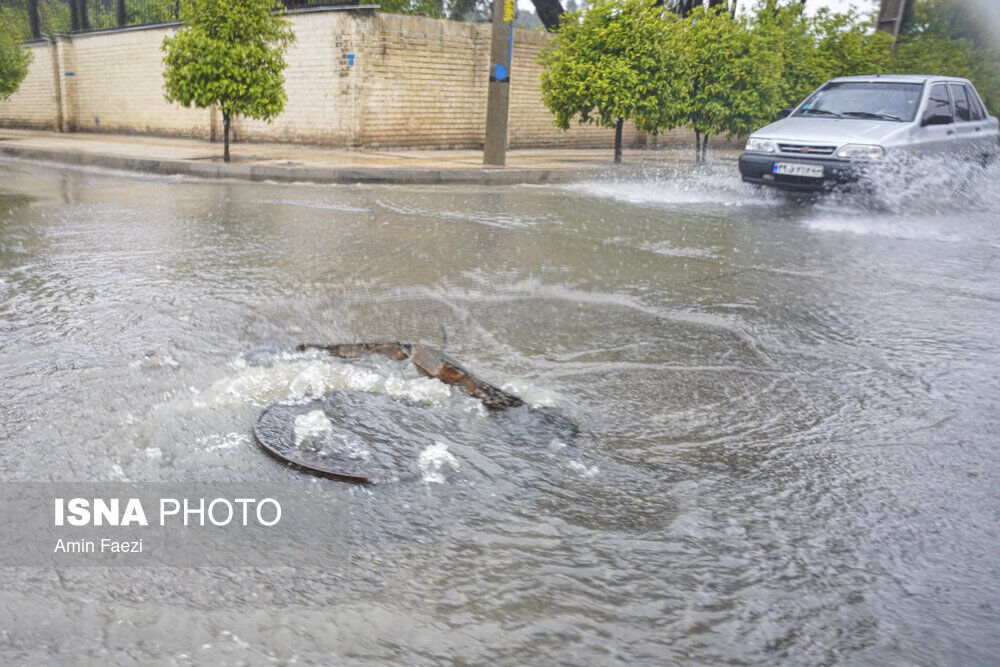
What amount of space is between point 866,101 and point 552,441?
917 centimetres

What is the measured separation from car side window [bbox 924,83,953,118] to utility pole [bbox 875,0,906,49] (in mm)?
8027

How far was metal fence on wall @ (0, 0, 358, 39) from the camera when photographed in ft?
96.9

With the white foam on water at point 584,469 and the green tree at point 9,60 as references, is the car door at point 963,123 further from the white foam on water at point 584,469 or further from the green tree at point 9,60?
the green tree at point 9,60

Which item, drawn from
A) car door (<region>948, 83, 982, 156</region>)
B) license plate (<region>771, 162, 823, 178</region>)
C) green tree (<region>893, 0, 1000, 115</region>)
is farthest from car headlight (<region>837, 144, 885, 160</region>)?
green tree (<region>893, 0, 1000, 115</region>)

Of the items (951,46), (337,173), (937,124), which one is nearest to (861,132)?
(937,124)

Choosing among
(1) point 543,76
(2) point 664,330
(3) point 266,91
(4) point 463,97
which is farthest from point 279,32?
(2) point 664,330

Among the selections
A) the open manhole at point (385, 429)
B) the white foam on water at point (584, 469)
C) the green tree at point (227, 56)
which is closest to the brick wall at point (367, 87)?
the green tree at point (227, 56)

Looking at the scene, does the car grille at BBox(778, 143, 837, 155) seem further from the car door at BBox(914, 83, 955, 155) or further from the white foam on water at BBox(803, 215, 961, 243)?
the car door at BBox(914, 83, 955, 155)

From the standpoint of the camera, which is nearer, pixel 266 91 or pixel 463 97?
pixel 266 91

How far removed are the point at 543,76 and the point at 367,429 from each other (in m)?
12.3

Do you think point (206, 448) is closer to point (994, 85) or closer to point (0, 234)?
point (0, 234)

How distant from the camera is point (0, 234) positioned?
6.61 metres

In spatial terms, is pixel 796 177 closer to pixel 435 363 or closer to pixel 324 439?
pixel 435 363

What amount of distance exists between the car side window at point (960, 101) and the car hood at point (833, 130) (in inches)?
64.5
